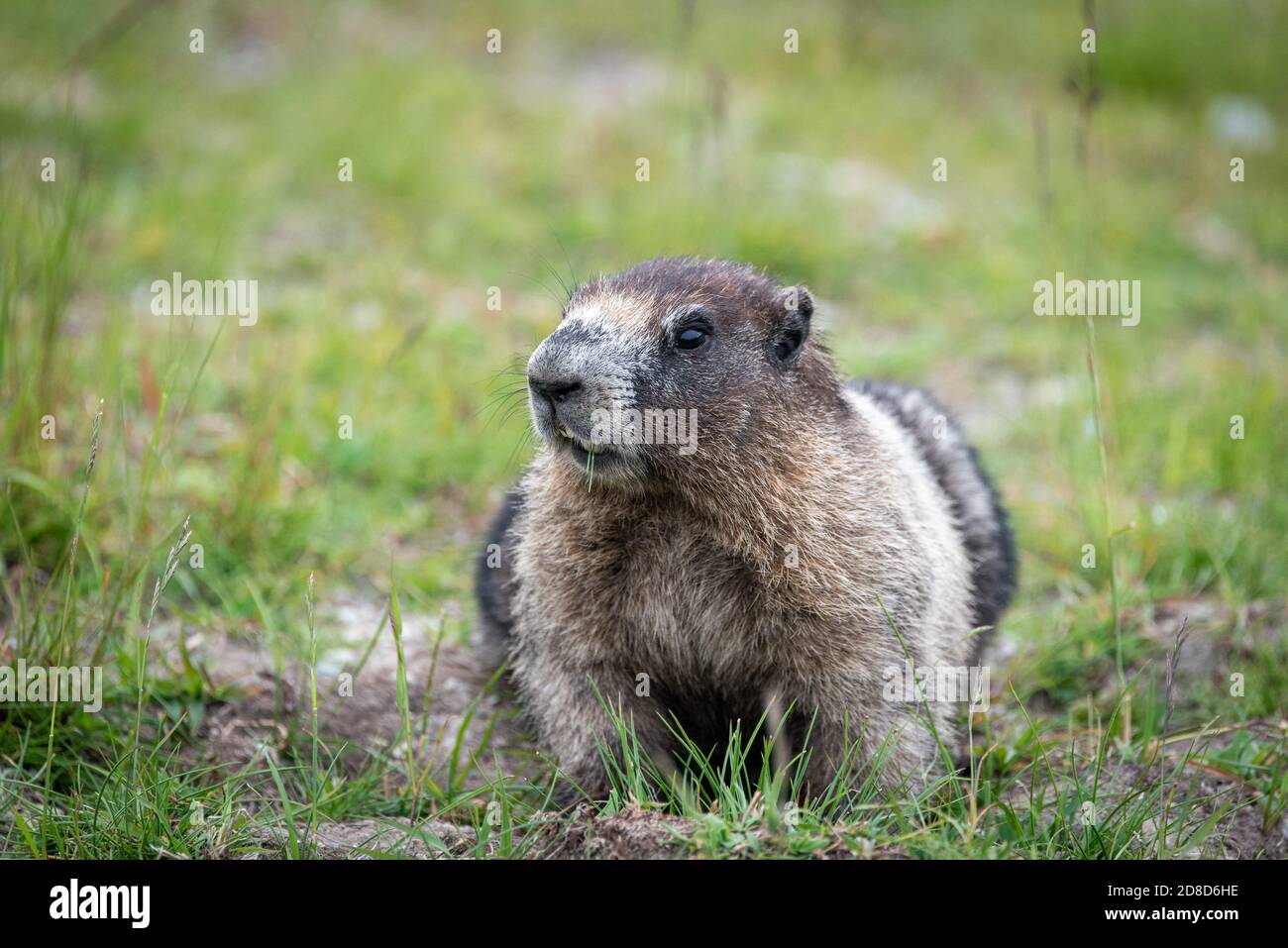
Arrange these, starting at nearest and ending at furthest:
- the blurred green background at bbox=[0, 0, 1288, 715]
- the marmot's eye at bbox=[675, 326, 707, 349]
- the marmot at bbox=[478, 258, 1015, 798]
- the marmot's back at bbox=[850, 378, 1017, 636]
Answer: the marmot at bbox=[478, 258, 1015, 798], the marmot's eye at bbox=[675, 326, 707, 349], the marmot's back at bbox=[850, 378, 1017, 636], the blurred green background at bbox=[0, 0, 1288, 715]

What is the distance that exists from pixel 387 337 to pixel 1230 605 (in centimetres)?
462

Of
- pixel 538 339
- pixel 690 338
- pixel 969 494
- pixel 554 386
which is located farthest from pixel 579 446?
pixel 538 339

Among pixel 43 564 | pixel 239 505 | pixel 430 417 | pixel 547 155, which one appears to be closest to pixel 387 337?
pixel 430 417

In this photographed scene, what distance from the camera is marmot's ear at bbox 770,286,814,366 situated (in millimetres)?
4066

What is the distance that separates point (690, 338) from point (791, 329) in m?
0.41

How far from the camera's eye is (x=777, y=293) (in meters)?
4.15

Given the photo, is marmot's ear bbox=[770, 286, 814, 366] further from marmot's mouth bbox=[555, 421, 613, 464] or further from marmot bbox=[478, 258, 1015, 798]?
marmot's mouth bbox=[555, 421, 613, 464]

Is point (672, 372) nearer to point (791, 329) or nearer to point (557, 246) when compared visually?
point (791, 329)

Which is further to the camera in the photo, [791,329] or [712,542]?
[791,329]

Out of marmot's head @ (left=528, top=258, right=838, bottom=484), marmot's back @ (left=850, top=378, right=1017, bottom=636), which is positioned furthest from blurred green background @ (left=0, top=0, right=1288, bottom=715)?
marmot's head @ (left=528, top=258, right=838, bottom=484)

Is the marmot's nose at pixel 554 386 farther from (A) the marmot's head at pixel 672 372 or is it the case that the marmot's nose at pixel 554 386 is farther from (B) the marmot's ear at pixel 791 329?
(B) the marmot's ear at pixel 791 329

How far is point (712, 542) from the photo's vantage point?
387cm

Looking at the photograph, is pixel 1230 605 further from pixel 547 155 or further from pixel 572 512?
pixel 547 155

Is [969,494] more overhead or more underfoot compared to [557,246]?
more underfoot
